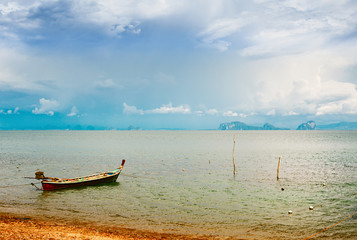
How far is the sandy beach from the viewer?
14781 mm

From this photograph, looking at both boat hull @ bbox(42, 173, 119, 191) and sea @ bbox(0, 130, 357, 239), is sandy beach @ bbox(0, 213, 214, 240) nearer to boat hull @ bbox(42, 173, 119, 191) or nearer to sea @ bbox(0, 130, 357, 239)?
sea @ bbox(0, 130, 357, 239)

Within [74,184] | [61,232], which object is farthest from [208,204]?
[74,184]

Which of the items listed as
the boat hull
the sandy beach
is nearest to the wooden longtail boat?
the boat hull

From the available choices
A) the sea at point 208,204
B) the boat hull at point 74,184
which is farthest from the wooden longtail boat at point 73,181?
the sea at point 208,204

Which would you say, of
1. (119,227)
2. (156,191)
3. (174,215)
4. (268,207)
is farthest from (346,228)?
(156,191)

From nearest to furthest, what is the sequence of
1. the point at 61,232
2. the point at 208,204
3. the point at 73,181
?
the point at 61,232 < the point at 208,204 < the point at 73,181

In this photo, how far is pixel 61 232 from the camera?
16328 millimetres

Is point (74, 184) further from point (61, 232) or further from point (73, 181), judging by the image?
point (61, 232)

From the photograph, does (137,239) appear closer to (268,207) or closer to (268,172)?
(268,207)

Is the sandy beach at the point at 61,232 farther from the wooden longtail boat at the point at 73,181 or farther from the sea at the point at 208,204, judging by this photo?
the wooden longtail boat at the point at 73,181

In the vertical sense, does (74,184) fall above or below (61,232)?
below

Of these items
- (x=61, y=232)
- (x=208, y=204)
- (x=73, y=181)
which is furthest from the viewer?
(x=73, y=181)

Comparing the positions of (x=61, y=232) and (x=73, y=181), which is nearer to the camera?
(x=61, y=232)

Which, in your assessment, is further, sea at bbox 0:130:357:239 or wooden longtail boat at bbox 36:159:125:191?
wooden longtail boat at bbox 36:159:125:191
